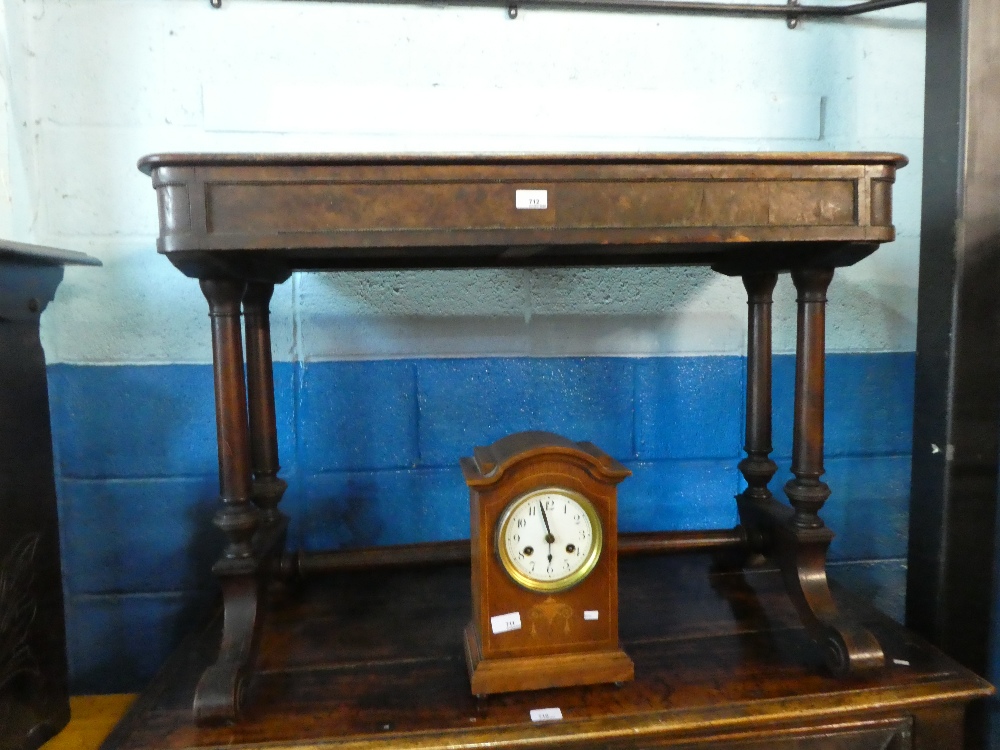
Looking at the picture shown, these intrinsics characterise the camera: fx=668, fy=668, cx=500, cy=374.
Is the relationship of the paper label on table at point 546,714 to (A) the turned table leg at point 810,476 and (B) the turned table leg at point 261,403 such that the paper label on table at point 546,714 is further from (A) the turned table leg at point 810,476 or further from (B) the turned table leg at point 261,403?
(B) the turned table leg at point 261,403

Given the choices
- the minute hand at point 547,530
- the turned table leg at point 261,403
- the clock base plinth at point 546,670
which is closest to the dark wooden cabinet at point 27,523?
the turned table leg at point 261,403

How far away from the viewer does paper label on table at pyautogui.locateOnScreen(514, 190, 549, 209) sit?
0.90m

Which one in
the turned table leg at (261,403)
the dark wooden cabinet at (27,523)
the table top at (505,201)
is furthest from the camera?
the turned table leg at (261,403)

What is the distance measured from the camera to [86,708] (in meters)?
1.32

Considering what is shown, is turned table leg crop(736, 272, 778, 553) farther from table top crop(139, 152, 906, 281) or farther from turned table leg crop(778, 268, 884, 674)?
table top crop(139, 152, 906, 281)

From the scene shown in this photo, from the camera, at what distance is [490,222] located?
902mm

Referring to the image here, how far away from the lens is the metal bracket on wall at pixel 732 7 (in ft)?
4.61

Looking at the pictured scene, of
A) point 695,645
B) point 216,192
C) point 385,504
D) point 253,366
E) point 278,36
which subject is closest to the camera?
point 216,192

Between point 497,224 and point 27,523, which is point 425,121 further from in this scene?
point 27,523

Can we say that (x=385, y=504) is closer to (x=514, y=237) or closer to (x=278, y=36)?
(x=514, y=237)

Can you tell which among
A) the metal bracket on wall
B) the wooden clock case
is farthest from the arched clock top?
the metal bracket on wall

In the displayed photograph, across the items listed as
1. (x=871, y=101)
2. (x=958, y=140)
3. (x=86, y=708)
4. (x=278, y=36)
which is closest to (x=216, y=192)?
(x=278, y=36)

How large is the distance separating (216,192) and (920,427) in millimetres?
1371

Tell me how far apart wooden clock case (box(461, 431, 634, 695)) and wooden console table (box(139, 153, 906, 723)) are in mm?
313
